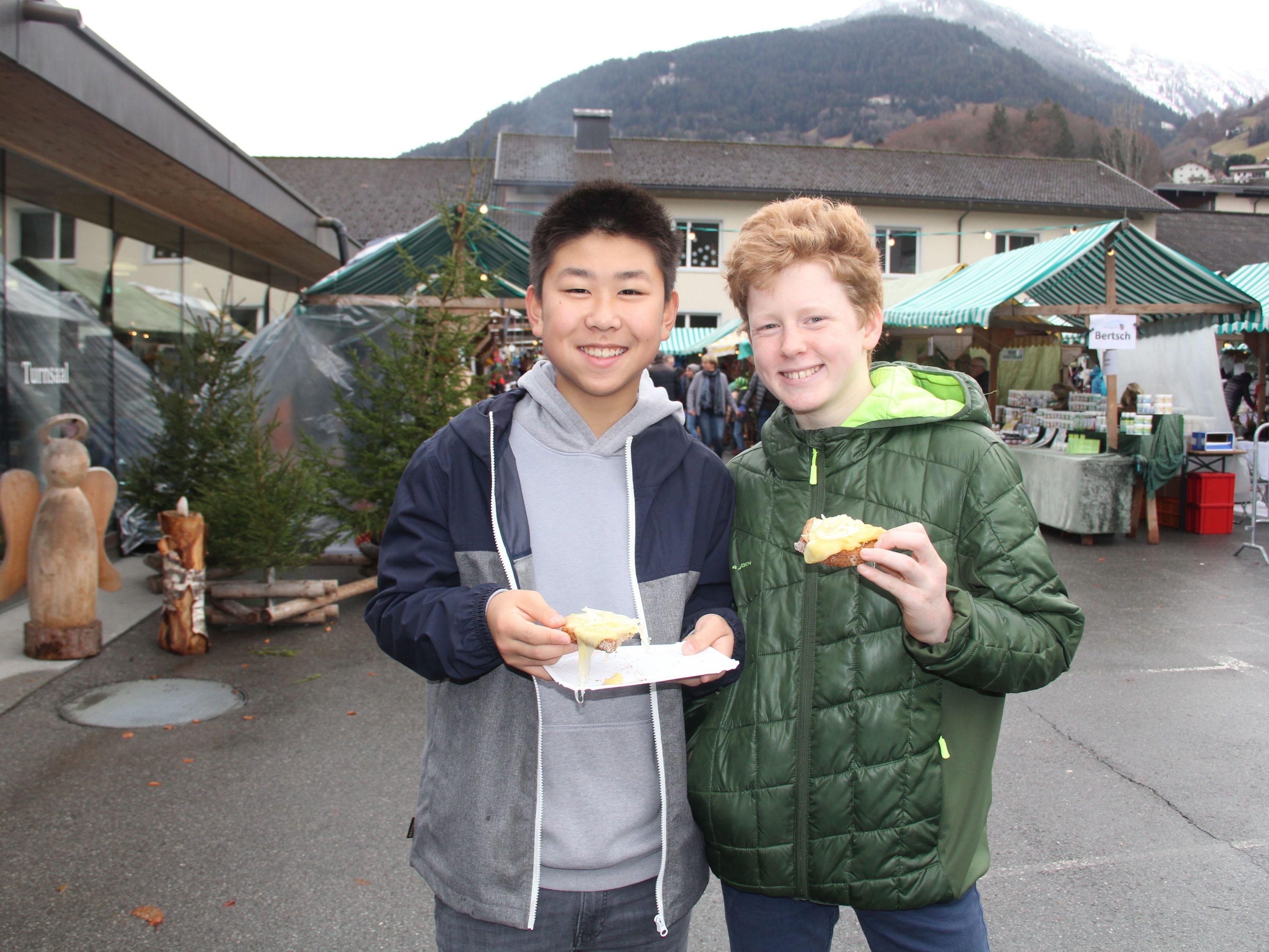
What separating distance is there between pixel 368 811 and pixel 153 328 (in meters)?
8.86

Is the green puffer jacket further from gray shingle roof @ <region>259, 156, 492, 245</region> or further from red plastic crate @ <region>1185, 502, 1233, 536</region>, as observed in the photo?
gray shingle roof @ <region>259, 156, 492, 245</region>

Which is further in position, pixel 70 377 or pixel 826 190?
pixel 826 190

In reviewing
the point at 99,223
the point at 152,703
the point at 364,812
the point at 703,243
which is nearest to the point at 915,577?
the point at 364,812

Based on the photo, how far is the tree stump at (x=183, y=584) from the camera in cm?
616

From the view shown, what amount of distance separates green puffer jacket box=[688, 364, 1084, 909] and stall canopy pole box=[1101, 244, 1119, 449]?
10.3 metres

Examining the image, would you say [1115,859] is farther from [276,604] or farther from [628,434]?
[276,604]

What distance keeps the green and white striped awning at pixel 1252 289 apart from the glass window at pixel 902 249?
677 inches

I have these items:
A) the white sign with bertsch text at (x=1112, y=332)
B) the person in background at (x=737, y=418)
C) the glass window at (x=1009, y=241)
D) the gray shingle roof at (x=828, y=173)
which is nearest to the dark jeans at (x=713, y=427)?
the person in background at (x=737, y=418)

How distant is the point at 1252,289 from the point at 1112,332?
699 cm

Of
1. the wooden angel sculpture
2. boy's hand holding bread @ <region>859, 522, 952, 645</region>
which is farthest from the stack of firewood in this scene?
boy's hand holding bread @ <region>859, 522, 952, 645</region>

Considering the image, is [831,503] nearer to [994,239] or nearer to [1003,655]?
[1003,655]

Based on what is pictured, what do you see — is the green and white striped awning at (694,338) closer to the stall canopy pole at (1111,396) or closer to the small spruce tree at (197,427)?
the stall canopy pole at (1111,396)

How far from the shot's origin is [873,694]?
5.78 feet

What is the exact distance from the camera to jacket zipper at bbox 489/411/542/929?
64.6 inches
